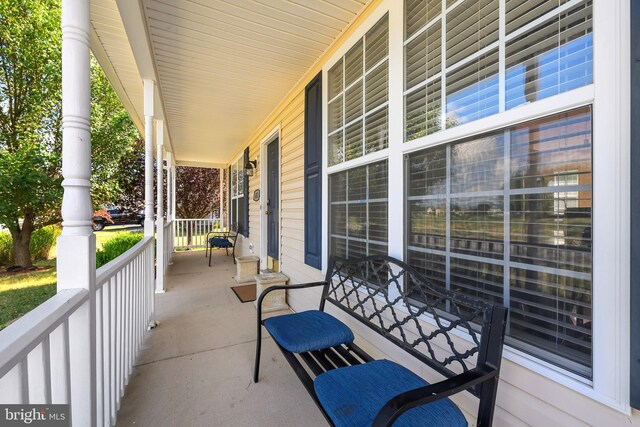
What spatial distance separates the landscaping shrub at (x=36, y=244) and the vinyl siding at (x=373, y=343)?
17.3ft

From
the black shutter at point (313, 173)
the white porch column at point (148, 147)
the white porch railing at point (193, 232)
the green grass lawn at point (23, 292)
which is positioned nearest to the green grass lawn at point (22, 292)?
the green grass lawn at point (23, 292)

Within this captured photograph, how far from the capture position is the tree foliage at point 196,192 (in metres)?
10.1

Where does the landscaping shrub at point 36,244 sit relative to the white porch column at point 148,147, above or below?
below

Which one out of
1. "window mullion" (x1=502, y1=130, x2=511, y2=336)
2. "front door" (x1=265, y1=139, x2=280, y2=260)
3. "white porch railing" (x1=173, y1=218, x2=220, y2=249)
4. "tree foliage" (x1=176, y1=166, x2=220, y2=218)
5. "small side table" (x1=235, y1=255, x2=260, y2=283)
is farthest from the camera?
"tree foliage" (x1=176, y1=166, x2=220, y2=218)

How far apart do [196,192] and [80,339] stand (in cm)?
989

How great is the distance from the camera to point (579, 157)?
3.17ft

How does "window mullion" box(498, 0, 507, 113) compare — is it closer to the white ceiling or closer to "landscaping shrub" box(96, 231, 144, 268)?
the white ceiling

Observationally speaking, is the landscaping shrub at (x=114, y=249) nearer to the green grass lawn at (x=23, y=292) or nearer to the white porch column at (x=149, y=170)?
the green grass lawn at (x=23, y=292)

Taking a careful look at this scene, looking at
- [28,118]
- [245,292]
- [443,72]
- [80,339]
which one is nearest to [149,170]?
[245,292]

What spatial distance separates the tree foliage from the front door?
6.43m

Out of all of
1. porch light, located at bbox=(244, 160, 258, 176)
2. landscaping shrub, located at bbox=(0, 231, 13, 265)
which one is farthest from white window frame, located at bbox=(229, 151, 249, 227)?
landscaping shrub, located at bbox=(0, 231, 13, 265)

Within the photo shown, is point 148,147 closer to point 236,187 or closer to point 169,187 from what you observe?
point 169,187

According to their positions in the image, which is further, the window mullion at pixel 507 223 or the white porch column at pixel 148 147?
the white porch column at pixel 148 147

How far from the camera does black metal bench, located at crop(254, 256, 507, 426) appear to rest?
0.97 meters
